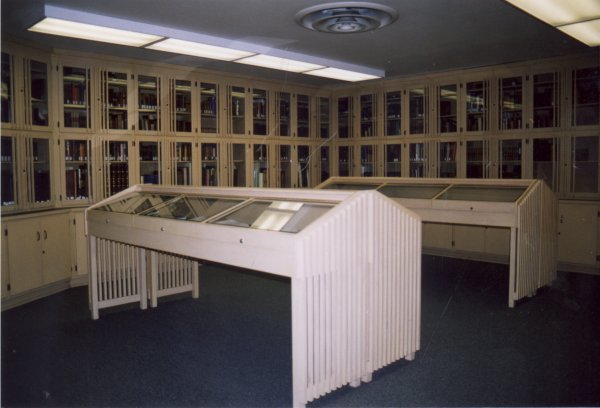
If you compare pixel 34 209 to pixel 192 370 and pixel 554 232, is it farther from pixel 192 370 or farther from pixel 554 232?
pixel 554 232

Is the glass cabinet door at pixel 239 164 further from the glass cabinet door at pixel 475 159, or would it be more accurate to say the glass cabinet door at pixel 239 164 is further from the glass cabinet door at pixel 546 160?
the glass cabinet door at pixel 546 160

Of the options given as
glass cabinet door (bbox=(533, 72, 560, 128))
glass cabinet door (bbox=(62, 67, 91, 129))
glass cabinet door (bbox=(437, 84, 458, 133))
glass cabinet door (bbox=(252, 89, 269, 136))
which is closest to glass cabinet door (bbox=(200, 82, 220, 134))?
glass cabinet door (bbox=(252, 89, 269, 136))

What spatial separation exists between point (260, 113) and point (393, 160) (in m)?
2.30

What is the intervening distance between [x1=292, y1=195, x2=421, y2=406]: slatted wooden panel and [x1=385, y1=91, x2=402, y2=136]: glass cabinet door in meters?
4.86

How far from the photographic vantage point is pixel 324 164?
908 cm

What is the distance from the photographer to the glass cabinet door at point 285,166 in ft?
27.2

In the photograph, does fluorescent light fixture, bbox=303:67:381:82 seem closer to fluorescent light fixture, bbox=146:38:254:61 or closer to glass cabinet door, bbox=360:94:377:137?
glass cabinet door, bbox=360:94:377:137

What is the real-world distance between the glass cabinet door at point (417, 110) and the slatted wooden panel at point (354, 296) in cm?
465

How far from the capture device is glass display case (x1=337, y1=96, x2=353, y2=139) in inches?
345

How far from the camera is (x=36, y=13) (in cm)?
439

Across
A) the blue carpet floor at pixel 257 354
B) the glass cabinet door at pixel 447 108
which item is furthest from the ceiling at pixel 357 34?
the blue carpet floor at pixel 257 354

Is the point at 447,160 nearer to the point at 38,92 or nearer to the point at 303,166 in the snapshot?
the point at 303,166

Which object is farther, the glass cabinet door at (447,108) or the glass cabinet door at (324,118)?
the glass cabinet door at (324,118)

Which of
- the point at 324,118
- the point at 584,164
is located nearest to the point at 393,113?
the point at 324,118
